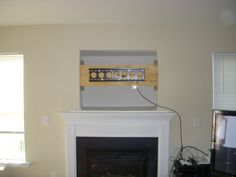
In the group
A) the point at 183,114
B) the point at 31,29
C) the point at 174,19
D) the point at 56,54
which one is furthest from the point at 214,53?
the point at 31,29

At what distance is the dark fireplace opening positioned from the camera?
2.46m

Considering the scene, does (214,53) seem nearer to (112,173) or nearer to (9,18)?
(112,173)

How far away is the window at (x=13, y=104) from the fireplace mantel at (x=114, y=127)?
0.68 metres

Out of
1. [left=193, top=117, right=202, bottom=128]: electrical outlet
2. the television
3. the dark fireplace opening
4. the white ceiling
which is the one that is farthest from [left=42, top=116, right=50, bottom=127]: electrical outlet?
the television

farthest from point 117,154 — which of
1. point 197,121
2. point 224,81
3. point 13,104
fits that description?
point 224,81

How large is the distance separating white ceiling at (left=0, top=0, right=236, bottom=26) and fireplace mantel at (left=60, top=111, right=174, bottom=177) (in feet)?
3.78

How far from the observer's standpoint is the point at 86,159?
249 cm

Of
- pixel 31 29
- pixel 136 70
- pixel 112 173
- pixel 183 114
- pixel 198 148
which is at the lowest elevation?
pixel 112 173

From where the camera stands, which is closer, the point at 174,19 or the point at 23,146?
the point at 174,19

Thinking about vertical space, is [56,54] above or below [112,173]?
above

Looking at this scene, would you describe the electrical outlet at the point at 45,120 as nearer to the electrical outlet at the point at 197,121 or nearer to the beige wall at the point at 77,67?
the beige wall at the point at 77,67

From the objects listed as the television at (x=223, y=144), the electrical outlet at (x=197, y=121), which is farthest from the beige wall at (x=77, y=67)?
the television at (x=223, y=144)

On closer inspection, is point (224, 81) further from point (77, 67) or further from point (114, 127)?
point (77, 67)

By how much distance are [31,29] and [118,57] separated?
3.93 feet
